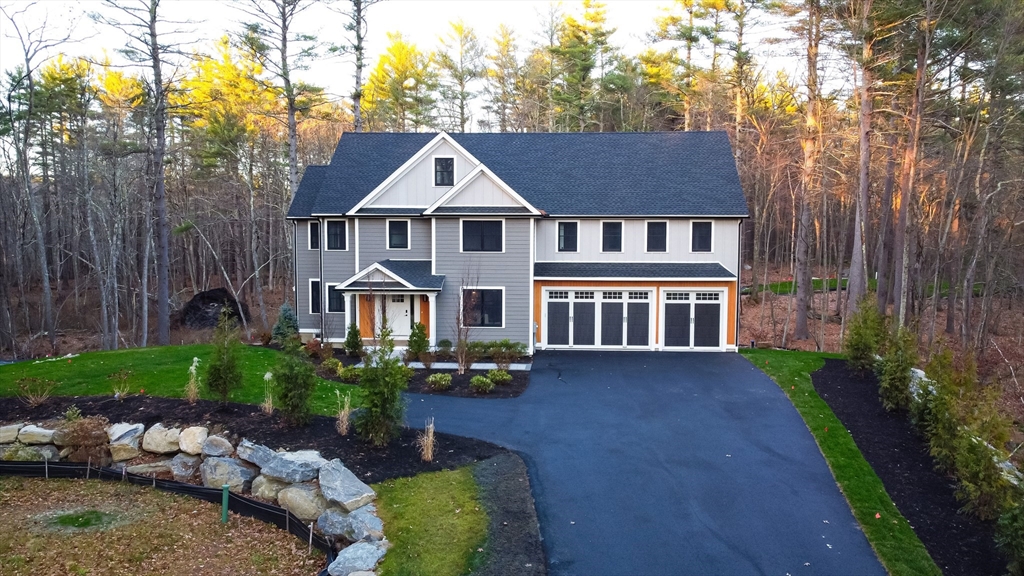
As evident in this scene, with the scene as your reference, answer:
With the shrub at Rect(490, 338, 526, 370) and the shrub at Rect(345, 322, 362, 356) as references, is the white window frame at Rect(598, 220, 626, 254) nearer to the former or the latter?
the shrub at Rect(490, 338, 526, 370)

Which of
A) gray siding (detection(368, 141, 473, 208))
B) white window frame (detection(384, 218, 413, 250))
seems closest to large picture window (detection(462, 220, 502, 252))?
gray siding (detection(368, 141, 473, 208))

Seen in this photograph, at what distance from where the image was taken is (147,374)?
46.6 feet

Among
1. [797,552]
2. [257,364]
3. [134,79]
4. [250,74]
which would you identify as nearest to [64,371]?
[257,364]

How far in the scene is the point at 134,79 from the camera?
2978 cm

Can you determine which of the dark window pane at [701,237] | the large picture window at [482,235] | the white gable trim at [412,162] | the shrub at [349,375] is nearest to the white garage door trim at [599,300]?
the dark window pane at [701,237]

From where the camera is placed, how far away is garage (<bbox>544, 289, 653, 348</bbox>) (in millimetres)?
19484

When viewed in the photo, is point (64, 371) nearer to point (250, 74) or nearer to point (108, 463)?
point (108, 463)

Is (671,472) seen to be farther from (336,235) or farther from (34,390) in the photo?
(336,235)

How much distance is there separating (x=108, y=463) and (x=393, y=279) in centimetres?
934

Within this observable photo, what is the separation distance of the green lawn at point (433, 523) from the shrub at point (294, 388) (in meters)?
2.74

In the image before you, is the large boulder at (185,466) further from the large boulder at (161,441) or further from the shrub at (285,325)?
the shrub at (285,325)

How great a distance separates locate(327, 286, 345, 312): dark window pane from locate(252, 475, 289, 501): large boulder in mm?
11157

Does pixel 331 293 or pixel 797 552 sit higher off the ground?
pixel 331 293

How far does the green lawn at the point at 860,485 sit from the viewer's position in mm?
7332
